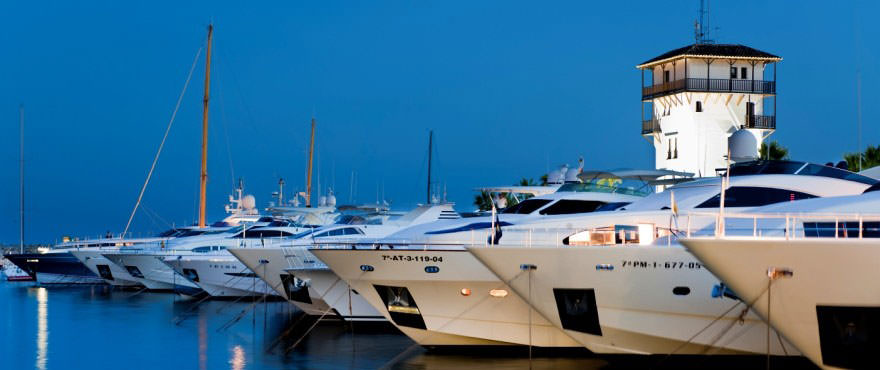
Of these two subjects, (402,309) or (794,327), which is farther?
(402,309)

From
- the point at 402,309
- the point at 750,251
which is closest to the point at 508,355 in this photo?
the point at 402,309

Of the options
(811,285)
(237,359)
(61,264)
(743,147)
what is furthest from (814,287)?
(61,264)

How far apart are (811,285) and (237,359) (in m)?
16.0

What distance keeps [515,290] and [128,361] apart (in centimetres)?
1073

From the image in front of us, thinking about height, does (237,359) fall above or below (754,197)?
below

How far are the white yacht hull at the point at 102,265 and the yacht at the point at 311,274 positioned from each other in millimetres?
20476

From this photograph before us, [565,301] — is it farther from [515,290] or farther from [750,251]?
[750,251]

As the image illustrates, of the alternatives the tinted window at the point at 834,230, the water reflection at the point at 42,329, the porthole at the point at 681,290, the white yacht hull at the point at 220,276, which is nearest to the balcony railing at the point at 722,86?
the white yacht hull at the point at 220,276

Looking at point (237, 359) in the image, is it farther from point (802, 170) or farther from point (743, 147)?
point (743, 147)

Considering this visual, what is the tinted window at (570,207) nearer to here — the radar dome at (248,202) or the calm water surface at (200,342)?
the calm water surface at (200,342)

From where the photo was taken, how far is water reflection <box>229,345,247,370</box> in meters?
27.7

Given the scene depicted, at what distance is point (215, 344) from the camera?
3228 centimetres

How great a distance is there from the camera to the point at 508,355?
2691 centimetres

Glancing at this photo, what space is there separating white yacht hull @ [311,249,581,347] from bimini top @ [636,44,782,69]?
3171cm
